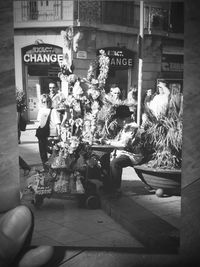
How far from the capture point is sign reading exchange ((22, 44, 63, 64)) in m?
4.12

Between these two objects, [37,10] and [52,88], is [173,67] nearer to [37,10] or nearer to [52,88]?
[52,88]

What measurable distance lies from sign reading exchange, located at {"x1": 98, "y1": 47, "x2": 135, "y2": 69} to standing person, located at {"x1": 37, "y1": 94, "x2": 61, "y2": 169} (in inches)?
32.7

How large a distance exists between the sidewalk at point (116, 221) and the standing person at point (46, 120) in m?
0.10

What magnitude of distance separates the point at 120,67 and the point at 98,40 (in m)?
0.38

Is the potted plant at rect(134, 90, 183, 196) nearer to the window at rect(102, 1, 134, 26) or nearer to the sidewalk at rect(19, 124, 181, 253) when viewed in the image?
the sidewalk at rect(19, 124, 181, 253)

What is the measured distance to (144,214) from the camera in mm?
4418

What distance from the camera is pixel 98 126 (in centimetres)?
430

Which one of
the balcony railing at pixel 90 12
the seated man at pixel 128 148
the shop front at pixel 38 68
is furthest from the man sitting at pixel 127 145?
the balcony railing at pixel 90 12

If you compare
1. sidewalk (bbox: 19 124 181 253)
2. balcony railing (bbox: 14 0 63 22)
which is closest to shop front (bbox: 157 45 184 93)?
sidewalk (bbox: 19 124 181 253)

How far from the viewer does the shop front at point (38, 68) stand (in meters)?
4.11

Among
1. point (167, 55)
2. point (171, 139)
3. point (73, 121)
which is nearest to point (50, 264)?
point (73, 121)

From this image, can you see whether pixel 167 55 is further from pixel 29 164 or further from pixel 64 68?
pixel 29 164

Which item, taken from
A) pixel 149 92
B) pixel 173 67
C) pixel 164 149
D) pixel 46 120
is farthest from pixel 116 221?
pixel 173 67

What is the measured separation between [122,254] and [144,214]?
1.77ft
